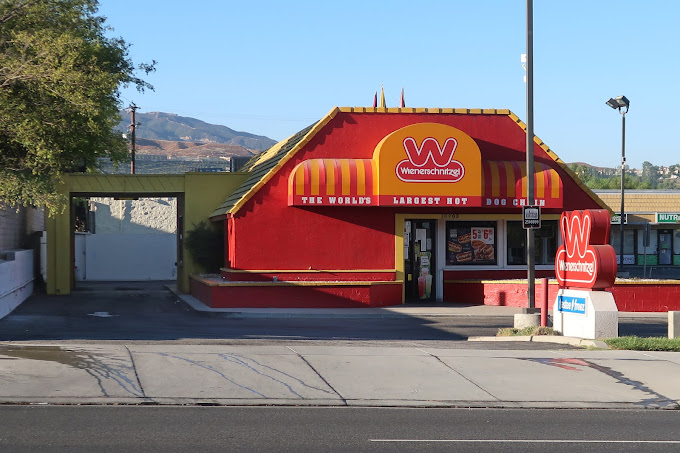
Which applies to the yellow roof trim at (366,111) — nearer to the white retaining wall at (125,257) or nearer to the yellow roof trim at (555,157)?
the yellow roof trim at (555,157)

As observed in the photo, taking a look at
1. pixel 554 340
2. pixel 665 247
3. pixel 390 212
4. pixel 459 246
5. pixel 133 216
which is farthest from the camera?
pixel 133 216

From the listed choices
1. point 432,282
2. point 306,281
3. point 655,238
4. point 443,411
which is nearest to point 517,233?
point 432,282

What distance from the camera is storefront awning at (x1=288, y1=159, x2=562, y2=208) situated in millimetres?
27203

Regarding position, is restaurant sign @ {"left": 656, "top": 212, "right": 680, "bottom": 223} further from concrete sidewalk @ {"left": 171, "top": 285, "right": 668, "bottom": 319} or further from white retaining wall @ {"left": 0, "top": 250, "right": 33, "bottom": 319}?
white retaining wall @ {"left": 0, "top": 250, "right": 33, "bottom": 319}

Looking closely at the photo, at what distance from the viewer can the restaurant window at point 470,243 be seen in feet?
96.2

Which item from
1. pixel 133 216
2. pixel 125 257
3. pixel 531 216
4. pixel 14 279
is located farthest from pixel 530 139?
pixel 133 216

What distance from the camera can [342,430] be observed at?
9922mm

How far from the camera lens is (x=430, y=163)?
27.3 m

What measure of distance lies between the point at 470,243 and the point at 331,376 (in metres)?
16.7

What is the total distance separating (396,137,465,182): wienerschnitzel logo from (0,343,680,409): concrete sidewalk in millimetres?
11584

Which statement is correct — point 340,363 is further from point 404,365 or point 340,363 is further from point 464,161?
point 464,161

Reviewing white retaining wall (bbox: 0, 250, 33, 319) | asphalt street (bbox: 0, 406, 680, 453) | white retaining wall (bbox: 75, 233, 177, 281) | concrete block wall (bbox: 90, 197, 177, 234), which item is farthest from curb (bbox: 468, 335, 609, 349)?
concrete block wall (bbox: 90, 197, 177, 234)

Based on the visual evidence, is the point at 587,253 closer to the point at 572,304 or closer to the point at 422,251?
the point at 572,304

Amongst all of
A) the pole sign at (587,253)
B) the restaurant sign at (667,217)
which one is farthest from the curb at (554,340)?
the restaurant sign at (667,217)
